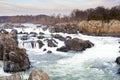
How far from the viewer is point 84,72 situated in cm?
2103

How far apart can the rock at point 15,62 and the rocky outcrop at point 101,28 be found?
104 ft

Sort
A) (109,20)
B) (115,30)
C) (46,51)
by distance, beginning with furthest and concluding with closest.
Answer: (109,20) → (115,30) → (46,51)

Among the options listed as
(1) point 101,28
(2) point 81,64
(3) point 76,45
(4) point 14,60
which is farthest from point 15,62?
(1) point 101,28

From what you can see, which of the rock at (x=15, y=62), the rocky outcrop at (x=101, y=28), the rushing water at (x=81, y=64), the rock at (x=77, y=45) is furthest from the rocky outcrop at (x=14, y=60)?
the rocky outcrop at (x=101, y=28)

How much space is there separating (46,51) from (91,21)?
30574 mm

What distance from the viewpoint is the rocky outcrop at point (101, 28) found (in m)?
51.9

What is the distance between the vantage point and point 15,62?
69.7 ft

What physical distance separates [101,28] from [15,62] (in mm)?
36242

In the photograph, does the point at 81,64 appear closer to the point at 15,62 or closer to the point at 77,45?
the point at 15,62

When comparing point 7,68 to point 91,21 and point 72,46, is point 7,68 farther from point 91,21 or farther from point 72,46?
point 91,21

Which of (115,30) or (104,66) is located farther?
(115,30)

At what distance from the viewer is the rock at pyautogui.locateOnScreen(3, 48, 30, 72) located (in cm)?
2086

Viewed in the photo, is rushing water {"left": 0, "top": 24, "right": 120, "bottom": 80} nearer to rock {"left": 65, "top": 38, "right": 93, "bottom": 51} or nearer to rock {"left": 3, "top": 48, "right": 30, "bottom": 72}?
rock {"left": 3, "top": 48, "right": 30, "bottom": 72}

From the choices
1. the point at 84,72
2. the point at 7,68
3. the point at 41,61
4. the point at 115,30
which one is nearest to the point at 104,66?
the point at 84,72
